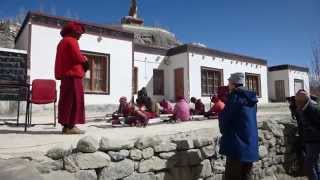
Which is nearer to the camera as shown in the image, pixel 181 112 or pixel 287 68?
pixel 181 112

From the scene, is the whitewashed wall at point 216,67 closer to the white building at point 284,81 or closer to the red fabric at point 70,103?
the white building at point 284,81

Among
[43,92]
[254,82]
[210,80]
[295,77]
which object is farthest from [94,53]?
[295,77]

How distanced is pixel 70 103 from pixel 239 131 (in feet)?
8.73

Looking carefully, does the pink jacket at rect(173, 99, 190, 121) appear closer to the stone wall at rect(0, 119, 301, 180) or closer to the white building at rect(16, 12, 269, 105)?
the stone wall at rect(0, 119, 301, 180)

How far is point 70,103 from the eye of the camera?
5.23m

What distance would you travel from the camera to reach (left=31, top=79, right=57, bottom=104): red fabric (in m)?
6.29

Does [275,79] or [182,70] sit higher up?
[275,79]

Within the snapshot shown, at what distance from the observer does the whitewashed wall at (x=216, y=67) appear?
59.3ft

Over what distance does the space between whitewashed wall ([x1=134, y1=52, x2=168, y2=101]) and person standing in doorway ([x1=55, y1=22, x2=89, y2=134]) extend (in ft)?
40.2

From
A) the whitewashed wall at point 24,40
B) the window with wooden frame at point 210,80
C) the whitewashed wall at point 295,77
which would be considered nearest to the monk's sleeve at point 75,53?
the whitewashed wall at point 24,40

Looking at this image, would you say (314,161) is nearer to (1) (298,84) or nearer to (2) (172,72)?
(2) (172,72)

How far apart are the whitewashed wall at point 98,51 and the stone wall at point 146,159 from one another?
8.25 m

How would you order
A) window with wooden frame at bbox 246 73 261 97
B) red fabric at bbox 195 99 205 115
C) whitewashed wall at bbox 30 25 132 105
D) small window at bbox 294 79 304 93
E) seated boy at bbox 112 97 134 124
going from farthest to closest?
small window at bbox 294 79 304 93 → window with wooden frame at bbox 246 73 261 97 → whitewashed wall at bbox 30 25 132 105 → red fabric at bbox 195 99 205 115 → seated boy at bbox 112 97 134 124

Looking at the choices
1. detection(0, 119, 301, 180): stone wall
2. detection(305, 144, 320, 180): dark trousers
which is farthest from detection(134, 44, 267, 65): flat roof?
detection(305, 144, 320, 180): dark trousers
